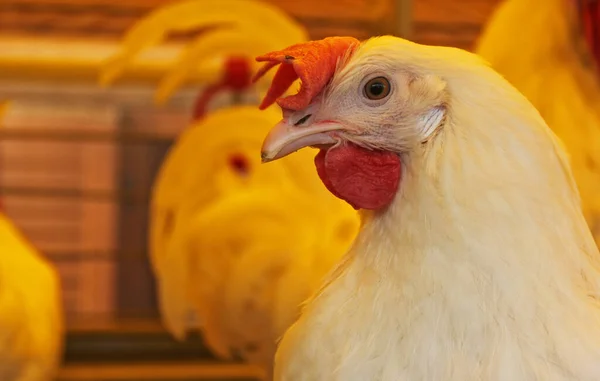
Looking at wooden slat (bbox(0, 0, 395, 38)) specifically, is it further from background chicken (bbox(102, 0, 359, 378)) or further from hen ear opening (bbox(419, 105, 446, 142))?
hen ear opening (bbox(419, 105, 446, 142))

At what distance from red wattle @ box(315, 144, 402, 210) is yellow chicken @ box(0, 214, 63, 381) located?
3.04ft

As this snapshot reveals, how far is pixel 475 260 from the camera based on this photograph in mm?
769

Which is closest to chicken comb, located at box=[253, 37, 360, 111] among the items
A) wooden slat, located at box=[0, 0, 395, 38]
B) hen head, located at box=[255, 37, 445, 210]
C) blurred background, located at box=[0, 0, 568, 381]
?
hen head, located at box=[255, 37, 445, 210]

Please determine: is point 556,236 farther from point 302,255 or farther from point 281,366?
point 302,255

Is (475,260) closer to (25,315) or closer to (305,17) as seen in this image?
(25,315)

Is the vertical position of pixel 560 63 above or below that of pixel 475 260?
above

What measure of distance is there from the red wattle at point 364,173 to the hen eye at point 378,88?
0.05 m

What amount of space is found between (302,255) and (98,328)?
3.68 ft

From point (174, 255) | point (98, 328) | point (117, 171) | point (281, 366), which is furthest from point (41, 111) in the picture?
point (281, 366)

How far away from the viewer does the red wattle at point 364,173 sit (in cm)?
79

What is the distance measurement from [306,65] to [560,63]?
73cm

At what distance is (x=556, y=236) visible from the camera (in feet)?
2.56

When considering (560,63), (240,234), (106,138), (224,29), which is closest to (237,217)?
(240,234)

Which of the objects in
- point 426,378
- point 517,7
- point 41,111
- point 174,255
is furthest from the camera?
point 41,111
